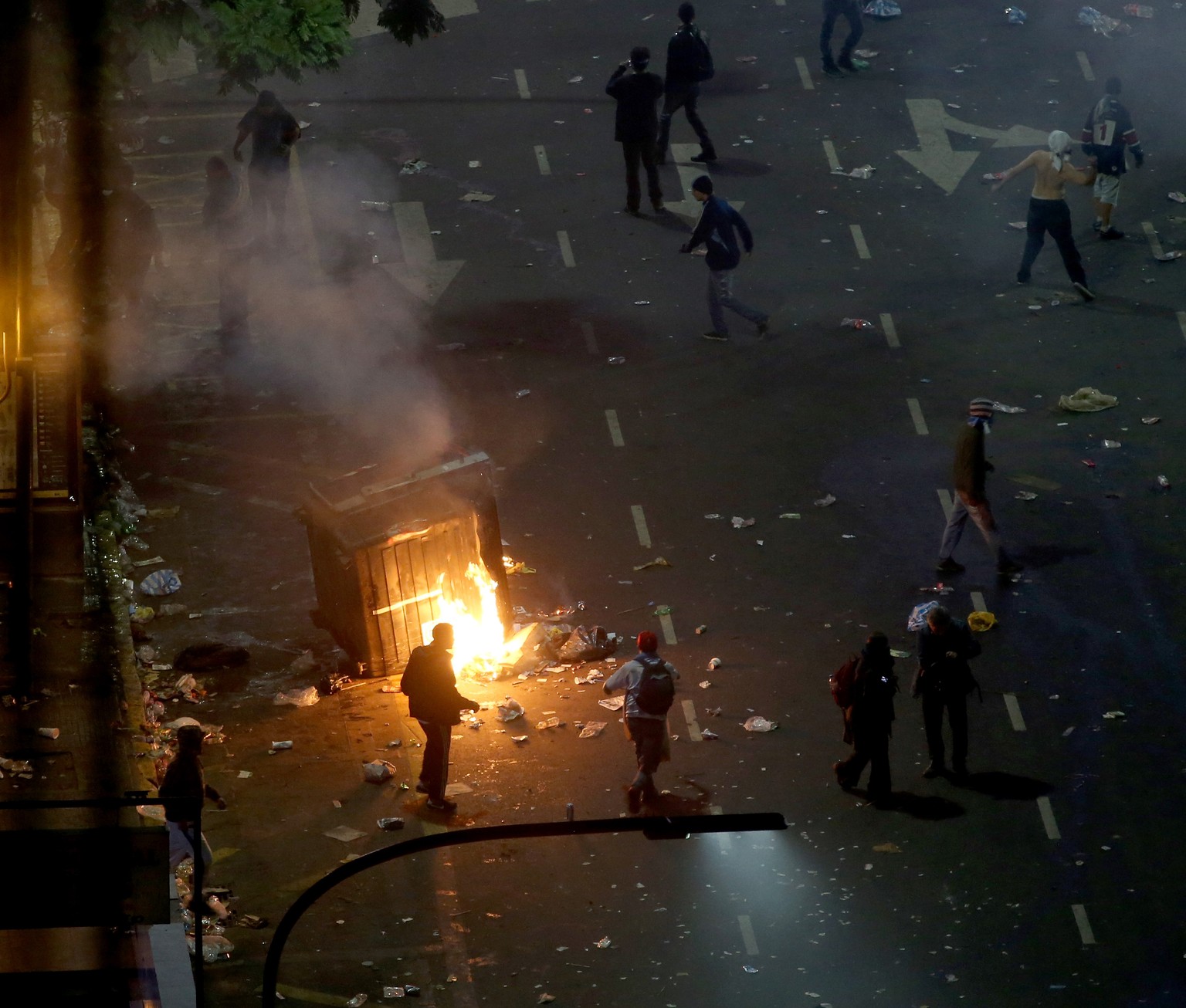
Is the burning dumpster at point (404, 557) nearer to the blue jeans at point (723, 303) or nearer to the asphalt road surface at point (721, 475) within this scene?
the asphalt road surface at point (721, 475)

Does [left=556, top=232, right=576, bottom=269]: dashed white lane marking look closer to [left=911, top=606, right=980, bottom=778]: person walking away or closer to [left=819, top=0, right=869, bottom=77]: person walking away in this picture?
[left=819, top=0, right=869, bottom=77]: person walking away

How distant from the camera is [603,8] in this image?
24.5m

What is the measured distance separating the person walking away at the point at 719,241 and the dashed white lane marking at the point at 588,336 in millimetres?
1195

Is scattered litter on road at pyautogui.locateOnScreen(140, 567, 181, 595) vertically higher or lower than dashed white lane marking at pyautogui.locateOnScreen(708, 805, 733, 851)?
higher

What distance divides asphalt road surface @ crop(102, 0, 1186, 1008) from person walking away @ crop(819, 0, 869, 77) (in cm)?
25

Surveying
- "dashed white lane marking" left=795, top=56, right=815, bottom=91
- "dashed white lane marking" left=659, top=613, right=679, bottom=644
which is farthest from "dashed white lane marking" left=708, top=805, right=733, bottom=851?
"dashed white lane marking" left=795, top=56, right=815, bottom=91

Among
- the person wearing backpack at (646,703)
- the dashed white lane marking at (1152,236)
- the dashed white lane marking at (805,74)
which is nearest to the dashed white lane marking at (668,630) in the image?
the person wearing backpack at (646,703)

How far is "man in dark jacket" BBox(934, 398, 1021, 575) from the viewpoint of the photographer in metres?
14.4

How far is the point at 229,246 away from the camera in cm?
1919

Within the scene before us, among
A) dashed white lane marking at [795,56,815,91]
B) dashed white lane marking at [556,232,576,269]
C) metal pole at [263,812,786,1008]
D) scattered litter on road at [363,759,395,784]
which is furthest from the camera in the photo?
dashed white lane marking at [795,56,815,91]

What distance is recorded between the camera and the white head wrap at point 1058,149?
17922 mm

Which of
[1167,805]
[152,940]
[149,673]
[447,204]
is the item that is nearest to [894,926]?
[1167,805]

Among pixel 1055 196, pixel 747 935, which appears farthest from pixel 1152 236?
pixel 747 935

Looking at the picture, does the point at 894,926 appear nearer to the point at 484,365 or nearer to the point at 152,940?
the point at 152,940
